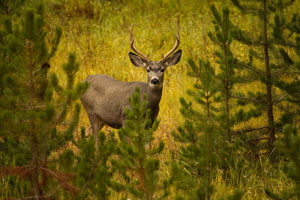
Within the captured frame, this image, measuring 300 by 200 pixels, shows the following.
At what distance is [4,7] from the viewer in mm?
5078

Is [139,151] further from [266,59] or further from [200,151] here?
[266,59]

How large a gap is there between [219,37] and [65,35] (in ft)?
21.7

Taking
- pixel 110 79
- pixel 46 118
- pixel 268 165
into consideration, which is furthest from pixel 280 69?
pixel 46 118

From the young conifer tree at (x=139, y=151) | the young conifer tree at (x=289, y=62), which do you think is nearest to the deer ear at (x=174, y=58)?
the young conifer tree at (x=289, y=62)

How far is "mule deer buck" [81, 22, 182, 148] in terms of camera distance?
6.49 m

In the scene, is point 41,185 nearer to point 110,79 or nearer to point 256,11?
point 256,11

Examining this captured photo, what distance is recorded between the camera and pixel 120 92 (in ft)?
22.5

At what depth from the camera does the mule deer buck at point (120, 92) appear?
21.3 ft

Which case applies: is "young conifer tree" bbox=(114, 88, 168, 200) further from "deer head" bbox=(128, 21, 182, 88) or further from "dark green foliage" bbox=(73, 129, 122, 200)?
"deer head" bbox=(128, 21, 182, 88)

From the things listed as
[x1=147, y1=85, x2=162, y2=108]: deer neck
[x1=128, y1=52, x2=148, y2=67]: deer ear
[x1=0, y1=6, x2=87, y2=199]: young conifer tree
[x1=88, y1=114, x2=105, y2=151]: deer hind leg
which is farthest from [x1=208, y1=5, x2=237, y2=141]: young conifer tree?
[x1=88, y1=114, x2=105, y2=151]: deer hind leg

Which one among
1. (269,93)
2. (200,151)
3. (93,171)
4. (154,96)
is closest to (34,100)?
(93,171)

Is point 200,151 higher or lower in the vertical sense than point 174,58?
lower

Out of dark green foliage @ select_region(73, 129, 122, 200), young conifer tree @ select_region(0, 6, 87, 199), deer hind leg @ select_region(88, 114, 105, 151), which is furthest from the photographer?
deer hind leg @ select_region(88, 114, 105, 151)

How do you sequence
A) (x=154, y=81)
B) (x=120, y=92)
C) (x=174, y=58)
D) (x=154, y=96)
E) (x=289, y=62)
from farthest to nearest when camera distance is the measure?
1. (x=174, y=58)
2. (x=120, y=92)
3. (x=154, y=96)
4. (x=154, y=81)
5. (x=289, y=62)
